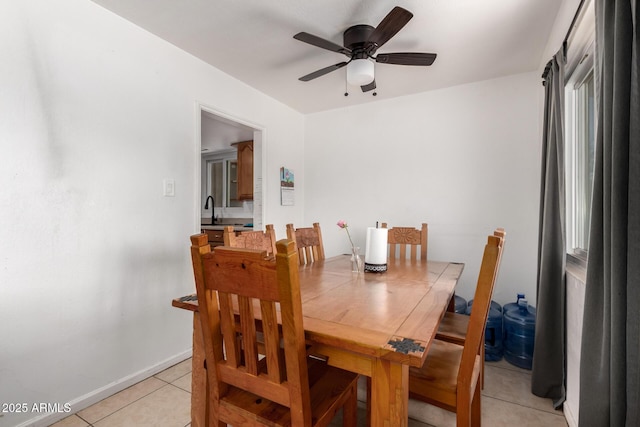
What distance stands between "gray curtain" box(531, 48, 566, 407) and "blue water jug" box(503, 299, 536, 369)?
38 centimetres

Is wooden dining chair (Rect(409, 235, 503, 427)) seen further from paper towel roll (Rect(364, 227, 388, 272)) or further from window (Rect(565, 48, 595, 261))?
window (Rect(565, 48, 595, 261))

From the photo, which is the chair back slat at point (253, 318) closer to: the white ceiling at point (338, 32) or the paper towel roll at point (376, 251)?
the paper towel roll at point (376, 251)

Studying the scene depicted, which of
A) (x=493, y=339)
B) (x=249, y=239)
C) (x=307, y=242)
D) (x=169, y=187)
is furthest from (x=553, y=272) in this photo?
(x=169, y=187)

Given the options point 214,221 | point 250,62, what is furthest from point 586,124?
point 214,221

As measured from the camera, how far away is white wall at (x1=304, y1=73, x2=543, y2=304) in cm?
271

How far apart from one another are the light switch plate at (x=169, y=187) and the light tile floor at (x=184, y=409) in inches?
51.1

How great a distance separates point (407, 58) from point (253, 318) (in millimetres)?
1911

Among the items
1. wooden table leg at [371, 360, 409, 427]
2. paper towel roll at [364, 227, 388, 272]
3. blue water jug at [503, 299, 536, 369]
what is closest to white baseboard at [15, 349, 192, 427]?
paper towel roll at [364, 227, 388, 272]

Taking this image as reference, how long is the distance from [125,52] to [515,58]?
9.61 ft

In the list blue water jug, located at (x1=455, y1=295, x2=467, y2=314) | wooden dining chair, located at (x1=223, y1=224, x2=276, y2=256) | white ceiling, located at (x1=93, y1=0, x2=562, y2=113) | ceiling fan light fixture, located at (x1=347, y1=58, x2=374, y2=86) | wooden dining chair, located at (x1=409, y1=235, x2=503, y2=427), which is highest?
white ceiling, located at (x1=93, y1=0, x2=562, y2=113)

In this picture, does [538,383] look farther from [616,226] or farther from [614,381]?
[616,226]

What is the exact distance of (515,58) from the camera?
8.00ft

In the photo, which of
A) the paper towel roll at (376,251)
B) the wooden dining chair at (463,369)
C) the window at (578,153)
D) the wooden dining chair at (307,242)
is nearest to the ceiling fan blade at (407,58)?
the window at (578,153)

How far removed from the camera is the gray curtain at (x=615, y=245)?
78cm
